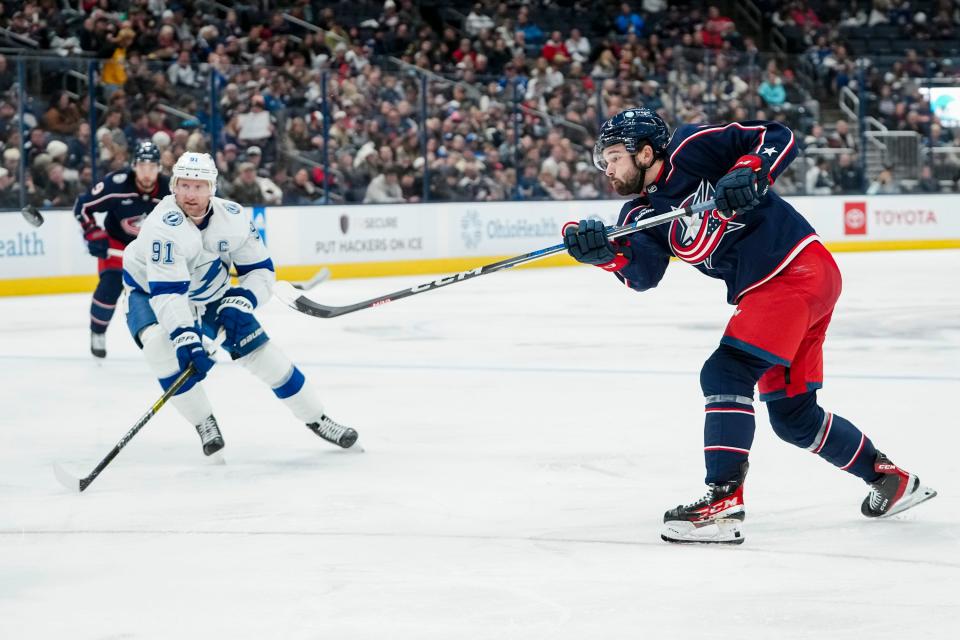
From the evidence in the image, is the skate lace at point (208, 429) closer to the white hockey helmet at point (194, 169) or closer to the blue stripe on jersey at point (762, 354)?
the white hockey helmet at point (194, 169)

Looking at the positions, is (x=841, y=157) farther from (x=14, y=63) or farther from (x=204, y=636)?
(x=204, y=636)

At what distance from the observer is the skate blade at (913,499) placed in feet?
12.0

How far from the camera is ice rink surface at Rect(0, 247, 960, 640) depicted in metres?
2.88

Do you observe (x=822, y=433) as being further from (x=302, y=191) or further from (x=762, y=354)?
(x=302, y=191)

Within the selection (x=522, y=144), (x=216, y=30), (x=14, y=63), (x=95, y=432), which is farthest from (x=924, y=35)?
(x=95, y=432)

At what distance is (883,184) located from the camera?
55.0 ft

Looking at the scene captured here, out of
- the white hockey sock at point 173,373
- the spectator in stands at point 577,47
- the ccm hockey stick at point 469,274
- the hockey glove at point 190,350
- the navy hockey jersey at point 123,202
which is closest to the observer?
the ccm hockey stick at point 469,274

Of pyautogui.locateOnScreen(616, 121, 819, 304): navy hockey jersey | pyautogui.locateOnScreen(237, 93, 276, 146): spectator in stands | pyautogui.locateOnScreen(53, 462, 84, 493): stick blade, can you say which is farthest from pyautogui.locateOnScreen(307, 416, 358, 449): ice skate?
pyautogui.locateOnScreen(237, 93, 276, 146): spectator in stands

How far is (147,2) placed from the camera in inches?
564


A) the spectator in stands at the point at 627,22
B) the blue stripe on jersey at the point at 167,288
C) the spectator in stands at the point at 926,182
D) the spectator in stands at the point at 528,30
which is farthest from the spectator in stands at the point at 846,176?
the blue stripe on jersey at the point at 167,288

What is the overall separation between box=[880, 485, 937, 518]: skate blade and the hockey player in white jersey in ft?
6.30

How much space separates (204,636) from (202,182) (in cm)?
227

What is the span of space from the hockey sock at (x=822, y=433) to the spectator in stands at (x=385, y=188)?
10.2 m

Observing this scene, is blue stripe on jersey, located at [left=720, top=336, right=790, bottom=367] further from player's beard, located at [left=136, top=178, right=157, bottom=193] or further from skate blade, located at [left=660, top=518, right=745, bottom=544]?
player's beard, located at [left=136, top=178, right=157, bottom=193]
